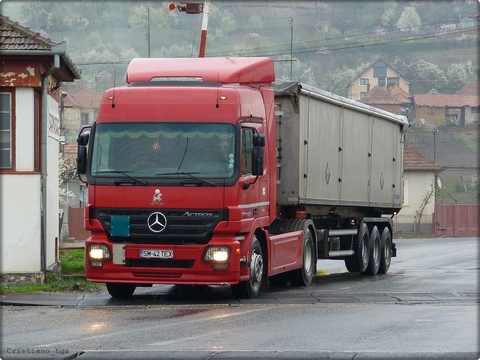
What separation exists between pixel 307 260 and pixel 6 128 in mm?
5805

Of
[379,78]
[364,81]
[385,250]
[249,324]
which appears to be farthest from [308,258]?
[379,78]

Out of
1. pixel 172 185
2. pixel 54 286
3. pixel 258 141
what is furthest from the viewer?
pixel 54 286

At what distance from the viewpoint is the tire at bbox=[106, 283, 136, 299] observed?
16672mm

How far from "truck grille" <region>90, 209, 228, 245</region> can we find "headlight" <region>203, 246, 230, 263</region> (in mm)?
153

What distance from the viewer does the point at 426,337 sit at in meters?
11.4

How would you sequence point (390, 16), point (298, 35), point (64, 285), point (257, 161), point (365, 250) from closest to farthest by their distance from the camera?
point (257, 161), point (64, 285), point (365, 250), point (298, 35), point (390, 16)

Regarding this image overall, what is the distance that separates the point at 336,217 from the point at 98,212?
7980 mm

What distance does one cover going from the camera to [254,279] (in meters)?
16.4

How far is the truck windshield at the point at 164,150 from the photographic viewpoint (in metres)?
15.4

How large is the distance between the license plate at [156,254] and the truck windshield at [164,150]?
1063mm

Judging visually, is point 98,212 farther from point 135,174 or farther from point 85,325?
point 85,325

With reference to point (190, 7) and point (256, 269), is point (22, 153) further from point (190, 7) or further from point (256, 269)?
point (190, 7)

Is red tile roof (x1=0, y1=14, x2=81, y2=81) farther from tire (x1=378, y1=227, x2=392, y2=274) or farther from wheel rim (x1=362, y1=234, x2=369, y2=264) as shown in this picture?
tire (x1=378, y1=227, x2=392, y2=274)

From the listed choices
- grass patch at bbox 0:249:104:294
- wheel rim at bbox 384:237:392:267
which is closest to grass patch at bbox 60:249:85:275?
grass patch at bbox 0:249:104:294
